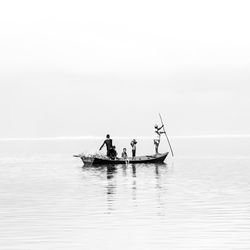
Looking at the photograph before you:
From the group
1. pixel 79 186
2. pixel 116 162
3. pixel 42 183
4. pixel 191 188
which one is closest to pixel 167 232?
pixel 191 188

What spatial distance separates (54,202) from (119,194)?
4439 millimetres

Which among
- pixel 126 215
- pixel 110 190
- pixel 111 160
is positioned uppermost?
pixel 111 160

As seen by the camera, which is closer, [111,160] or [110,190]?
[110,190]

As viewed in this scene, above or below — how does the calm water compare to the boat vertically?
below

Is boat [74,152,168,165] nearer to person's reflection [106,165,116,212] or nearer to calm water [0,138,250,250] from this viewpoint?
person's reflection [106,165,116,212]

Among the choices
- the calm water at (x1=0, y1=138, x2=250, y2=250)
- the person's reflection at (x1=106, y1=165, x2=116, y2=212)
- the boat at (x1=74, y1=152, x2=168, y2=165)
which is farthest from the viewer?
the boat at (x1=74, y1=152, x2=168, y2=165)

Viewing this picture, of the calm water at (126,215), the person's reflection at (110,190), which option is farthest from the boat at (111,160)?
the calm water at (126,215)

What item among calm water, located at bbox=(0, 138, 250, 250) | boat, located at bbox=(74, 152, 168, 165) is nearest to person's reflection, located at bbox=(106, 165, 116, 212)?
calm water, located at bbox=(0, 138, 250, 250)

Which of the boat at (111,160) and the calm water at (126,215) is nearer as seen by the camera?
the calm water at (126,215)

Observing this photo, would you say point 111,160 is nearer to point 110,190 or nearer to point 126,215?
point 110,190

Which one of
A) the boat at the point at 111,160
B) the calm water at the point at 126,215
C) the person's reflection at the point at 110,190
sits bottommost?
the calm water at the point at 126,215

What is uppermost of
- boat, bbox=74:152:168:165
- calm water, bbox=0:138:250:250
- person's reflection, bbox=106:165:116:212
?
boat, bbox=74:152:168:165

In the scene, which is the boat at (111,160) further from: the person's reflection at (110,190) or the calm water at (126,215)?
the calm water at (126,215)

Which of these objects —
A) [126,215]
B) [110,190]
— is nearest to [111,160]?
[110,190]
